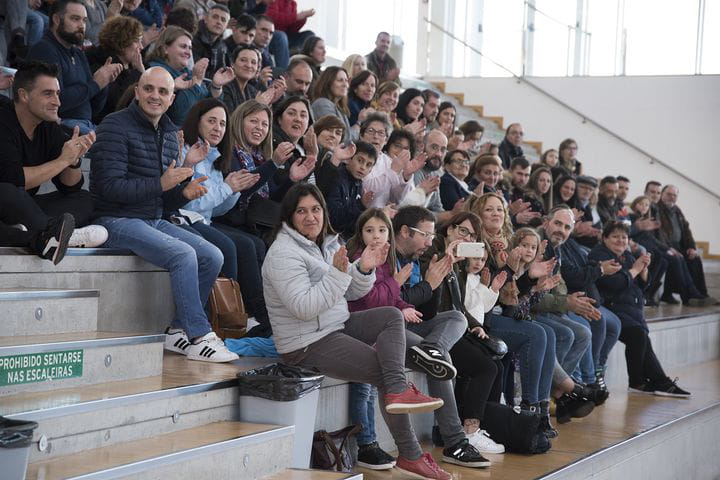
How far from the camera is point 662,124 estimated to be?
44.3 feet

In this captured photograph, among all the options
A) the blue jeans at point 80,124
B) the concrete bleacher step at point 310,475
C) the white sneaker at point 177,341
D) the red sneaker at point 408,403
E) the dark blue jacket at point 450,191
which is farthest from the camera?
the dark blue jacket at point 450,191

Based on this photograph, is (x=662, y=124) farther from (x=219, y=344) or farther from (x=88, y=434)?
(x=88, y=434)

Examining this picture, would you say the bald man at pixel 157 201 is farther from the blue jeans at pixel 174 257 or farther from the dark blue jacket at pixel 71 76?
the dark blue jacket at pixel 71 76

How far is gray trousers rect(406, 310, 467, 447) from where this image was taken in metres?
4.84

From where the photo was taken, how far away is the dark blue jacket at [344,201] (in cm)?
606

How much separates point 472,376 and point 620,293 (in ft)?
9.87

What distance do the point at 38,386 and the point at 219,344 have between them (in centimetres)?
119

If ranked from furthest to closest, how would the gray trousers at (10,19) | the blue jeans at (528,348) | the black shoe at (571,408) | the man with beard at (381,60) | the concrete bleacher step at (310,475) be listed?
the man with beard at (381,60) → the black shoe at (571,408) → the gray trousers at (10,19) → the blue jeans at (528,348) → the concrete bleacher step at (310,475)

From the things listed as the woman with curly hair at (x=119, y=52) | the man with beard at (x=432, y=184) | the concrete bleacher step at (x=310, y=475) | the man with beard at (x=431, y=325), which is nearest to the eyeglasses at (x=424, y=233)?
the man with beard at (x=431, y=325)

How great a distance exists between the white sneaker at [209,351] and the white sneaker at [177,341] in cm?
7

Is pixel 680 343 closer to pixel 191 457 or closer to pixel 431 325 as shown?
pixel 431 325

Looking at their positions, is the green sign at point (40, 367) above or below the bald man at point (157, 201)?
below

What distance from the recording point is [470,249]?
5.29 meters

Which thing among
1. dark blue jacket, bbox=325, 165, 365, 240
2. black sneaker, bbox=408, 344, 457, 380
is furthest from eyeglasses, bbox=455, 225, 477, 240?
black sneaker, bbox=408, 344, 457, 380
